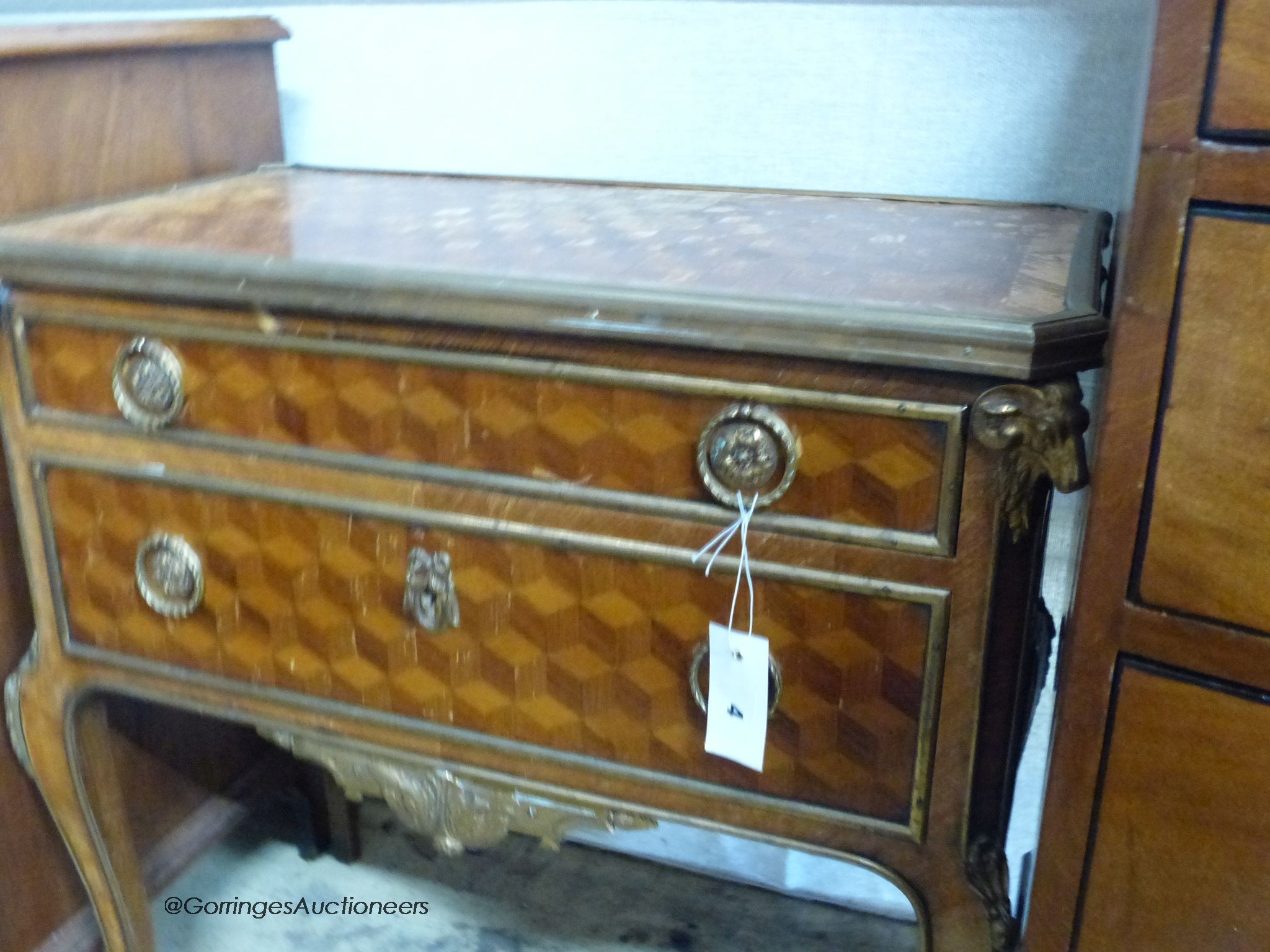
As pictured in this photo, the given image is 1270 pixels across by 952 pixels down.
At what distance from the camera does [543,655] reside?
0.77 meters

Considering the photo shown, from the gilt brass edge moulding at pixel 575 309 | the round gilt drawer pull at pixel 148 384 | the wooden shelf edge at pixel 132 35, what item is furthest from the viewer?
the wooden shelf edge at pixel 132 35

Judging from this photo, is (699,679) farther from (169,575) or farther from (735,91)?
(735,91)

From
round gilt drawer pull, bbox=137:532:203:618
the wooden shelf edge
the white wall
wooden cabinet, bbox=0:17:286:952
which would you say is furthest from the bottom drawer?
the white wall

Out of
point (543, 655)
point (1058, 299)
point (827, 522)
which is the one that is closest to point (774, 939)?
point (543, 655)

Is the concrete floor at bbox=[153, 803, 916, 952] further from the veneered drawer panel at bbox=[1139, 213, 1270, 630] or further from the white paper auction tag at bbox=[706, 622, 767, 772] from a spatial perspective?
the veneered drawer panel at bbox=[1139, 213, 1270, 630]

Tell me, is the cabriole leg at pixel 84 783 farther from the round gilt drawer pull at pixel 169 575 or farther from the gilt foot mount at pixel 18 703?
the round gilt drawer pull at pixel 169 575

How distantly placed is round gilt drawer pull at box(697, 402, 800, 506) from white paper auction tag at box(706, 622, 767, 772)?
91 mm

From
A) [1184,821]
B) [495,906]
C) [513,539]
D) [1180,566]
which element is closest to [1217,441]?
[1180,566]

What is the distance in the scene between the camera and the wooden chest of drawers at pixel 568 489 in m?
0.64

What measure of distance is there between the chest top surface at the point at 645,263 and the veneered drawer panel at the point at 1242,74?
0.44 feet

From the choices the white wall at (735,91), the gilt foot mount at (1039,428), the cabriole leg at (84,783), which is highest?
the white wall at (735,91)

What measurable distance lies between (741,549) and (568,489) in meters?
0.12

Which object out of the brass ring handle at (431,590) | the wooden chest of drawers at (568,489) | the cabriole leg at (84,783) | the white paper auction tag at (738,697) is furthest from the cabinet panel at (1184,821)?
the cabriole leg at (84,783)

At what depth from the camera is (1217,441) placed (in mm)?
511
